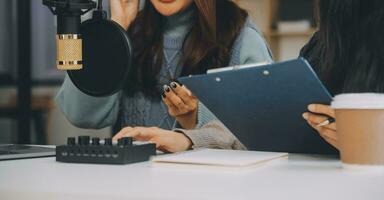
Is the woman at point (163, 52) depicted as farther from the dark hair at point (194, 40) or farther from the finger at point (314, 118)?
the finger at point (314, 118)

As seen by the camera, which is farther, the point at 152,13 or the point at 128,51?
the point at 152,13

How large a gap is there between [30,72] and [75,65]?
114 inches

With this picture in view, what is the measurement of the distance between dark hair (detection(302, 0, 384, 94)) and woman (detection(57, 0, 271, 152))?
0.38m

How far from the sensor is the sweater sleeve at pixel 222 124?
1231mm

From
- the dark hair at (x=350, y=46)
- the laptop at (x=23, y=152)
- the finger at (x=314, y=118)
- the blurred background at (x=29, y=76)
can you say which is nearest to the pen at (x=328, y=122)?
the finger at (x=314, y=118)

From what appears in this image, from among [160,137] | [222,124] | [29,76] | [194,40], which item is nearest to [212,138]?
[222,124]

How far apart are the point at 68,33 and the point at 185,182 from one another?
37 cm

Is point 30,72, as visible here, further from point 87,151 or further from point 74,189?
point 74,189

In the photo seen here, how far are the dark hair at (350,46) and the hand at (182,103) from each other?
269 millimetres

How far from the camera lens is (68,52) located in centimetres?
99

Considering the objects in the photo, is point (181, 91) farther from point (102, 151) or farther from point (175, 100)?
point (102, 151)

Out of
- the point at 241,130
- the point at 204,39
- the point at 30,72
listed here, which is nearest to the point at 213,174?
the point at 241,130

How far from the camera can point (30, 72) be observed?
3783mm

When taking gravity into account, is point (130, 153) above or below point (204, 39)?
below
